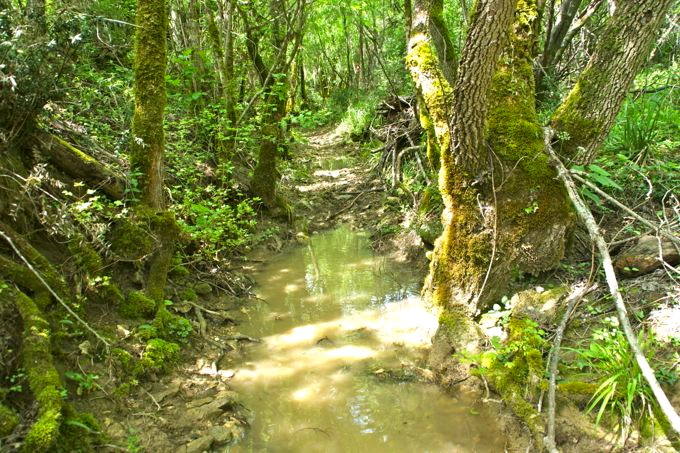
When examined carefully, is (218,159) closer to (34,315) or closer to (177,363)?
(177,363)

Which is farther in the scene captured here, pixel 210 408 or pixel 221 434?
pixel 210 408

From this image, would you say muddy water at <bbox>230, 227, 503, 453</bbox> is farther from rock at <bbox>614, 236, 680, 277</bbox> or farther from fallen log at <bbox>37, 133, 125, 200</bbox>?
fallen log at <bbox>37, 133, 125, 200</bbox>

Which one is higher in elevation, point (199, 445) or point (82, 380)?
point (82, 380)

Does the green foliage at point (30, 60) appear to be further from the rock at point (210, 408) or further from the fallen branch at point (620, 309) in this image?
the fallen branch at point (620, 309)

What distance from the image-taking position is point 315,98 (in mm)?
31016

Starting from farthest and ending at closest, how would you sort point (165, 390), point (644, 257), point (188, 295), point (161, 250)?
point (188, 295) → point (161, 250) → point (644, 257) → point (165, 390)

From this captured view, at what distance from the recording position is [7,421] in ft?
8.30

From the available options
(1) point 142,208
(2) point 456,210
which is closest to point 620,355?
(2) point 456,210

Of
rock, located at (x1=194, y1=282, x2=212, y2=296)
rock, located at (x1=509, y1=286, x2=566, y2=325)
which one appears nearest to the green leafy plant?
rock, located at (x1=194, y1=282, x2=212, y2=296)

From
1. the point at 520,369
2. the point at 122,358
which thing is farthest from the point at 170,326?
the point at 520,369

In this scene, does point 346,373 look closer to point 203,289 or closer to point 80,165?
point 203,289

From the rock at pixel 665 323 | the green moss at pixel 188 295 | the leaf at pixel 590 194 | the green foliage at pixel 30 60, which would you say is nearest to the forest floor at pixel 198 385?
the green moss at pixel 188 295

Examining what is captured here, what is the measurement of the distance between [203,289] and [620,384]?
454 centimetres

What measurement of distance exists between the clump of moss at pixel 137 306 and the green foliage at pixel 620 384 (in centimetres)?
389
